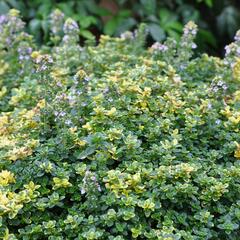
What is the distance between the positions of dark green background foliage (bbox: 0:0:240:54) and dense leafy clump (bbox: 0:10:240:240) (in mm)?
1338

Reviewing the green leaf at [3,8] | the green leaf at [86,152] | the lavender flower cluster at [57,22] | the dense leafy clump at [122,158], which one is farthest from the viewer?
the green leaf at [3,8]

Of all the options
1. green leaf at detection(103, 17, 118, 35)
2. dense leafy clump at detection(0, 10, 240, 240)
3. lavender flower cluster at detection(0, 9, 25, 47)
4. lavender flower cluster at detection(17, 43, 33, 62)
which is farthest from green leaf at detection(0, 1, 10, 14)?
dense leafy clump at detection(0, 10, 240, 240)

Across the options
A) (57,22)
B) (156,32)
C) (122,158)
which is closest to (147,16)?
(156,32)

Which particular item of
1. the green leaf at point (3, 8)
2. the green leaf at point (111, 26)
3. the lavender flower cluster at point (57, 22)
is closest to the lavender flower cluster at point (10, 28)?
the lavender flower cluster at point (57, 22)

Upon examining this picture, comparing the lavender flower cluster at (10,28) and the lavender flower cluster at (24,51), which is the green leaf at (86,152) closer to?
the lavender flower cluster at (24,51)

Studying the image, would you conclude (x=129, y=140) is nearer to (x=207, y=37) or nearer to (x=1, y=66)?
(x=1, y=66)

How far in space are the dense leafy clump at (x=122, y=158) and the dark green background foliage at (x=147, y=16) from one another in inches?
52.7

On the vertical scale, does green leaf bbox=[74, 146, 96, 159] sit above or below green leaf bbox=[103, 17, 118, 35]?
below

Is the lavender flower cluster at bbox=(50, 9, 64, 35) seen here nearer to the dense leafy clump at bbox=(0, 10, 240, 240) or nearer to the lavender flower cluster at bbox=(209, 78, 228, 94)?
the dense leafy clump at bbox=(0, 10, 240, 240)

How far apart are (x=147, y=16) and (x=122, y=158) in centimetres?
219

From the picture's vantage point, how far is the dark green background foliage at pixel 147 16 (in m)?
3.64

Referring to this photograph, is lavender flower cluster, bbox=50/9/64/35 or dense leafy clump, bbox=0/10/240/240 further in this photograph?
lavender flower cluster, bbox=50/9/64/35

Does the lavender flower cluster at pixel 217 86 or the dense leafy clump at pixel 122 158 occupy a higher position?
the lavender flower cluster at pixel 217 86

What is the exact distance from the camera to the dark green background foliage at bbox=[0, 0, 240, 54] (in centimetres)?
364
